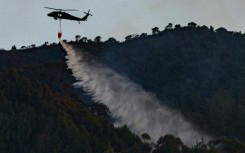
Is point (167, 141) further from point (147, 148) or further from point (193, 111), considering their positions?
point (193, 111)

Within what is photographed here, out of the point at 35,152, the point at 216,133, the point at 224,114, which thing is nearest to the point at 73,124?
the point at 35,152

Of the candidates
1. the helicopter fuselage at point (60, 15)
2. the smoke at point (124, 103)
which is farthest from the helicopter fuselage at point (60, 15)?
the smoke at point (124, 103)

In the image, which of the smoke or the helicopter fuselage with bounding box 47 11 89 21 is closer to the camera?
the helicopter fuselage with bounding box 47 11 89 21

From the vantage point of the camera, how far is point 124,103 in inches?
5517

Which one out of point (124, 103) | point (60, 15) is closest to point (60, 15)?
point (60, 15)

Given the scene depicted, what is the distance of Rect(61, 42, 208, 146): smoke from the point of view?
127 metres

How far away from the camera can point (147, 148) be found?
13550 cm

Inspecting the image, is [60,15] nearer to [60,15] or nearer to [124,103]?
[60,15]

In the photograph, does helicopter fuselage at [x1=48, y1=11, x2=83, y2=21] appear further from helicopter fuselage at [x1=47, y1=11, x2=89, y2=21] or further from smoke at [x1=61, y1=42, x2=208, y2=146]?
smoke at [x1=61, y1=42, x2=208, y2=146]

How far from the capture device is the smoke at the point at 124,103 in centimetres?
12700

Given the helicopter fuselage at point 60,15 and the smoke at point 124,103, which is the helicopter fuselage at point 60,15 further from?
the smoke at point 124,103

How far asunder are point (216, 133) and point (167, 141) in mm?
29872

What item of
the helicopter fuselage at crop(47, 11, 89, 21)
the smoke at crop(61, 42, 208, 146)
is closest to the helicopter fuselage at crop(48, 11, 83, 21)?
the helicopter fuselage at crop(47, 11, 89, 21)

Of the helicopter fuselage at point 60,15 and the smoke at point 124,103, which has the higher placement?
the helicopter fuselage at point 60,15
